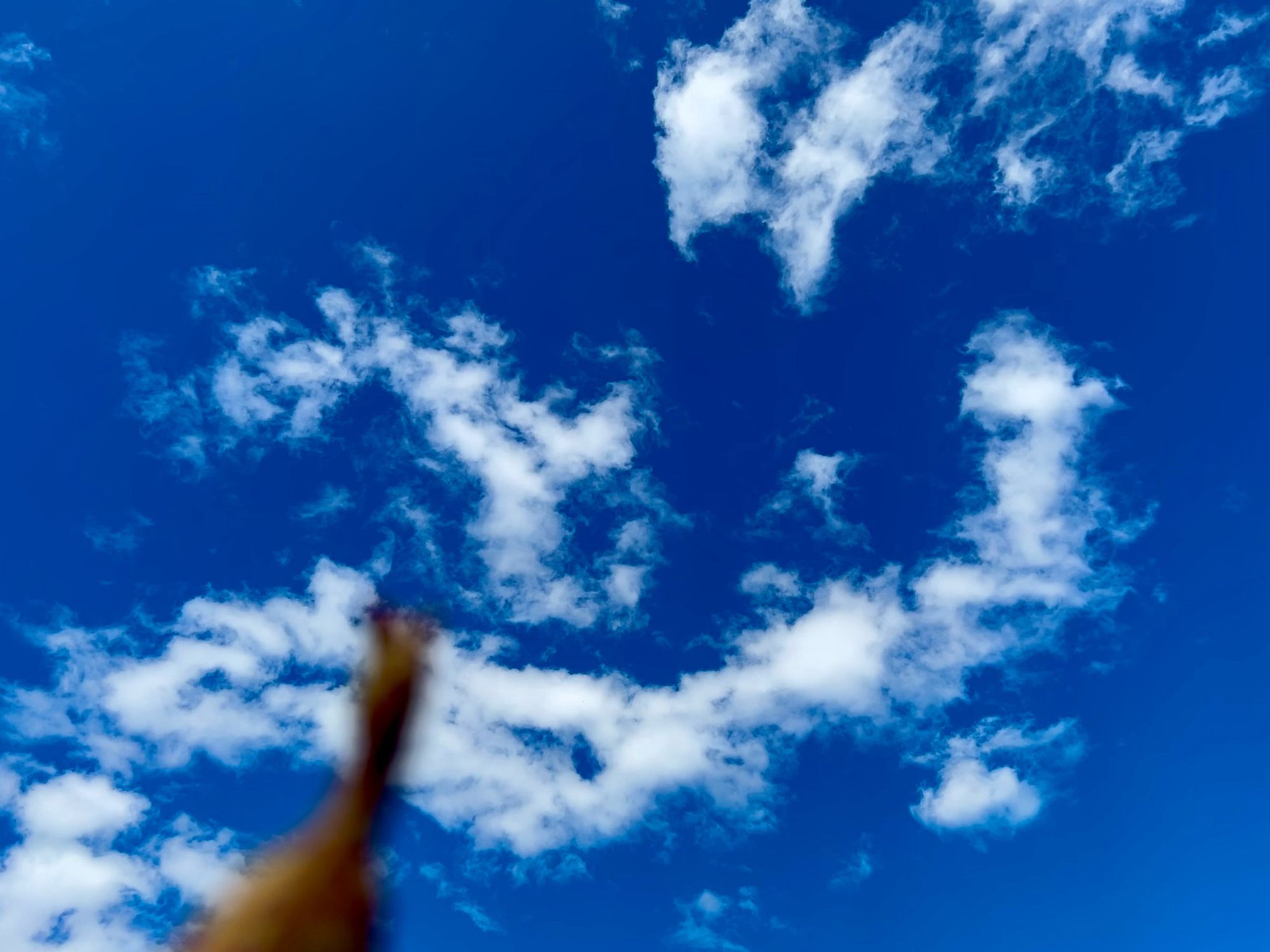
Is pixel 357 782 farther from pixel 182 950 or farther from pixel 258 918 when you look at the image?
pixel 182 950

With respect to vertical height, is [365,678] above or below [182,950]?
above

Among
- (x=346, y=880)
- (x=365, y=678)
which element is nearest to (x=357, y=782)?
(x=346, y=880)

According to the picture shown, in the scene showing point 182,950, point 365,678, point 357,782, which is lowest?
point 182,950

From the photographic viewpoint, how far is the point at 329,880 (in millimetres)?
2510

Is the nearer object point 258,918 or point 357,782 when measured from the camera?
point 258,918

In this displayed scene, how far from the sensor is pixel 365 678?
263 cm

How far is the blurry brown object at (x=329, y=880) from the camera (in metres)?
2.45

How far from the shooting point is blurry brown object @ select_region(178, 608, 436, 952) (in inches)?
96.6

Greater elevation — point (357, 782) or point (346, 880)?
point (357, 782)

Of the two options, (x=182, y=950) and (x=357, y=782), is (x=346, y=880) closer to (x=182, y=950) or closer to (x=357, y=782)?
(x=357, y=782)

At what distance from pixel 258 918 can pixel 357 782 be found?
584 mm

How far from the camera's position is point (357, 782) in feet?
9.09

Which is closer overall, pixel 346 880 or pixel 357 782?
pixel 346 880

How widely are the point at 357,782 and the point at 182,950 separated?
986 mm
